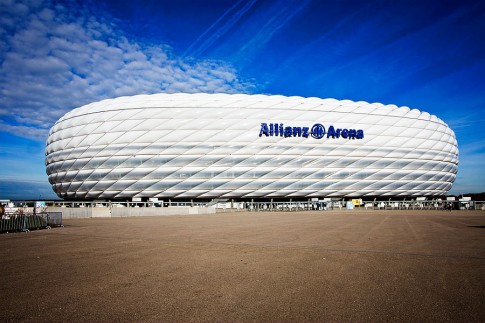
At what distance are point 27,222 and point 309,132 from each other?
1618 inches

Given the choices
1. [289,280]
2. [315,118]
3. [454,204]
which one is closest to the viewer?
[289,280]

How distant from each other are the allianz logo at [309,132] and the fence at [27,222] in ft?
110

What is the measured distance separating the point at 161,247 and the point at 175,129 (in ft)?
128

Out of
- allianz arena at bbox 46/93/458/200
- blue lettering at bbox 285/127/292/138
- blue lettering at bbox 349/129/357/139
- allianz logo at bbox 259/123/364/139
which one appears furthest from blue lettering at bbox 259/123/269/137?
blue lettering at bbox 349/129/357/139

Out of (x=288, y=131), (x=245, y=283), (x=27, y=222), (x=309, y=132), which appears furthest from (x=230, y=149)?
(x=245, y=283)

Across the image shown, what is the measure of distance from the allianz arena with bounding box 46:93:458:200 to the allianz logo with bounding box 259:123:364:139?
153 millimetres

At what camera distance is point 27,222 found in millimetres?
17703

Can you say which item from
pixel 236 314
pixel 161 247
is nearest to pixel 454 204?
pixel 161 247

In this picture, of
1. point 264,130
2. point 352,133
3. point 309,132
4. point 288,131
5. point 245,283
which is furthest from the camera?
point 352,133

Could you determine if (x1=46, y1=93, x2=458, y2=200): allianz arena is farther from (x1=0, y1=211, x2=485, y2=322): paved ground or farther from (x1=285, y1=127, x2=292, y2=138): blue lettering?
(x1=0, y1=211, x2=485, y2=322): paved ground

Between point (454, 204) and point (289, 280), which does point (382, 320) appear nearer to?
point (289, 280)

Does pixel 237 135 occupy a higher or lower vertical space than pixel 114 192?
higher

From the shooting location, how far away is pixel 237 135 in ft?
161

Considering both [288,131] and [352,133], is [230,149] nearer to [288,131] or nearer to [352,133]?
[288,131]
